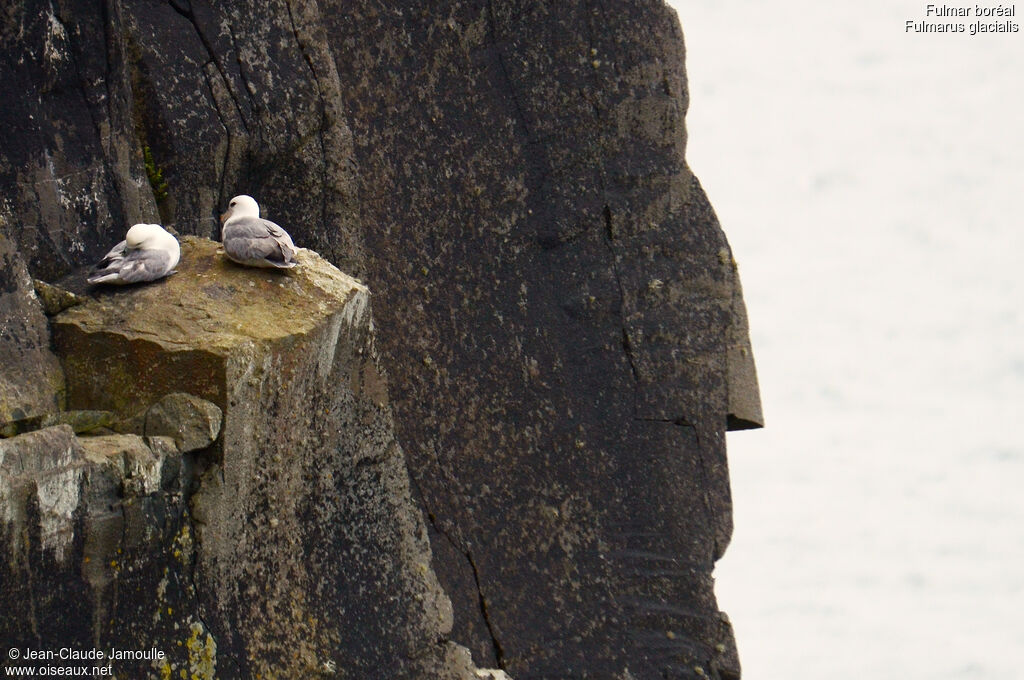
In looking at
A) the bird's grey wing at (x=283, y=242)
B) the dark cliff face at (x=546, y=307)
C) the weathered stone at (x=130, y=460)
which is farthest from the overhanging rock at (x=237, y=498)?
the dark cliff face at (x=546, y=307)

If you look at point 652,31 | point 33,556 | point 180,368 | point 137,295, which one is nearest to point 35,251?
point 137,295

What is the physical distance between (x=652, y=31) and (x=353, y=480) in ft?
12.7

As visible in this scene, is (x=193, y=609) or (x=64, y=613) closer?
(x=64, y=613)

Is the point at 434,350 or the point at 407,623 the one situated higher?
the point at 434,350

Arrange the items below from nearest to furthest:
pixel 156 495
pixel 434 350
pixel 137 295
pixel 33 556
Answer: pixel 33 556
pixel 156 495
pixel 137 295
pixel 434 350

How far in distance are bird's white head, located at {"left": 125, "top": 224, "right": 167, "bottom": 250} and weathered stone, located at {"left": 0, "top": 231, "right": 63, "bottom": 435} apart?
0.44 metres

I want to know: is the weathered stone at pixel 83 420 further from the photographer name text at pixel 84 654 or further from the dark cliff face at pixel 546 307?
the dark cliff face at pixel 546 307

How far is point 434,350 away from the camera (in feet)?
29.2

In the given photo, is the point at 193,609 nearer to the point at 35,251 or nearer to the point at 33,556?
the point at 33,556

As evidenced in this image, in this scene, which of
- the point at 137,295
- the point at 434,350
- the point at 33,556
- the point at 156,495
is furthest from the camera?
the point at 434,350

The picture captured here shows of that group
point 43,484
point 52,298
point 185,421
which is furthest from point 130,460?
point 52,298

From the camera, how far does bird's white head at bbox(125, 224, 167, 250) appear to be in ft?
20.9

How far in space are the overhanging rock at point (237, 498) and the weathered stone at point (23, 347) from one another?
77 mm

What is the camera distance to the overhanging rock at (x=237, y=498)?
5703 mm
